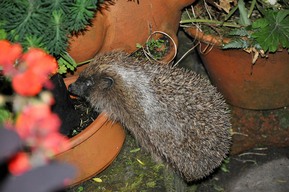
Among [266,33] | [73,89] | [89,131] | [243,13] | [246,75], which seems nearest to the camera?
[89,131]

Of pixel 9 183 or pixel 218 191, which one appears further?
pixel 218 191

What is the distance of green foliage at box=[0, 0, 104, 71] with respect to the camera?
193 cm

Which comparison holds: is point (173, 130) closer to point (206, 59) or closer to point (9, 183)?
point (206, 59)

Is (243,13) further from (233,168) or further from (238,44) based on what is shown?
(233,168)

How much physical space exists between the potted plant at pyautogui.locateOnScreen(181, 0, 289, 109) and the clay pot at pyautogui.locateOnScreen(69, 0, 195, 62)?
26 cm

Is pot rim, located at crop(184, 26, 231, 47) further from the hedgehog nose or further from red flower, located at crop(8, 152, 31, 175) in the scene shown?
red flower, located at crop(8, 152, 31, 175)

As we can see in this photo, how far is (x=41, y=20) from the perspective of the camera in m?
1.97

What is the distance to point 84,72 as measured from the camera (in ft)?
8.55

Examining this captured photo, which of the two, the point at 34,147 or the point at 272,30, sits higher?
the point at 34,147

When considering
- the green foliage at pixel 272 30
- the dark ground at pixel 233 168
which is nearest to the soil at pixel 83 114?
the dark ground at pixel 233 168

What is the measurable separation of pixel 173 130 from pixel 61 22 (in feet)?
2.58

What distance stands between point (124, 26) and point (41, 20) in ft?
2.23

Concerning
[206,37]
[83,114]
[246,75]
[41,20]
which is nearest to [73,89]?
[83,114]

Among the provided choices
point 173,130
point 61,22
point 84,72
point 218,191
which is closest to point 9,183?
point 61,22
